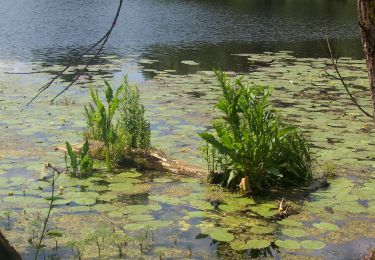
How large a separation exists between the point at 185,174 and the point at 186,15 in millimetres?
18176

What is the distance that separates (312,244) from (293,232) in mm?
217

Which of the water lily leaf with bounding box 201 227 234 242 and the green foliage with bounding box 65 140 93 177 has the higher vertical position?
the green foliage with bounding box 65 140 93 177

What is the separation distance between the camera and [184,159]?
5.45m

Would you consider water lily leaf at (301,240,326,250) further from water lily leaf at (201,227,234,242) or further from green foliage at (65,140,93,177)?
green foliage at (65,140,93,177)

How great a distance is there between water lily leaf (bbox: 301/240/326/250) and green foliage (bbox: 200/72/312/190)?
36.9 inches

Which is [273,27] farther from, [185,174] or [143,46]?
[185,174]

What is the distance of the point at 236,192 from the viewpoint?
466 centimetres

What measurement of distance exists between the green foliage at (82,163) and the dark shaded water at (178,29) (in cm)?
606

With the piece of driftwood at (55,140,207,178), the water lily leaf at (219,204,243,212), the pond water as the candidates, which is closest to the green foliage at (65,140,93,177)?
the pond water

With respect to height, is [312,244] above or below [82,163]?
below

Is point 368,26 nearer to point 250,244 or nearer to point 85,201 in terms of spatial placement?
point 250,244

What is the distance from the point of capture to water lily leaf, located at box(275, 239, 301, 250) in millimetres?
3611

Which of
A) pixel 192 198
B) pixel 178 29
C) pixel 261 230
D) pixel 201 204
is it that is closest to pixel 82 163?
pixel 192 198

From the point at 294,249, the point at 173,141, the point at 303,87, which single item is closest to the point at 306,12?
Answer: the point at 303,87
